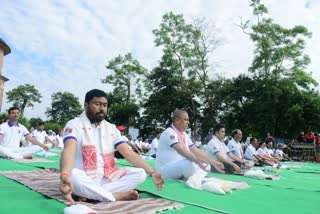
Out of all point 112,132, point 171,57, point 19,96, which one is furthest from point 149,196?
point 19,96

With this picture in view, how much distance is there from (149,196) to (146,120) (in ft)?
84.7

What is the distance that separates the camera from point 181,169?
14.9 feet

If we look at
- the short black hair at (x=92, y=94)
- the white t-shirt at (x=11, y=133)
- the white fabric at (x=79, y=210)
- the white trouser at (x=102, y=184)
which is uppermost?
the short black hair at (x=92, y=94)

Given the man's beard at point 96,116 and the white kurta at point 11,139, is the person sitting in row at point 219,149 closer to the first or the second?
the man's beard at point 96,116

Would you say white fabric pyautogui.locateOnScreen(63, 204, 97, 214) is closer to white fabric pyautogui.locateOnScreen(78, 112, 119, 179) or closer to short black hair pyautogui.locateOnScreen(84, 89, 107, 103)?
white fabric pyautogui.locateOnScreen(78, 112, 119, 179)

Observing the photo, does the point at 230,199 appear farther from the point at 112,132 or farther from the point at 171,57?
the point at 171,57

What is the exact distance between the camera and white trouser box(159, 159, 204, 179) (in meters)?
4.45

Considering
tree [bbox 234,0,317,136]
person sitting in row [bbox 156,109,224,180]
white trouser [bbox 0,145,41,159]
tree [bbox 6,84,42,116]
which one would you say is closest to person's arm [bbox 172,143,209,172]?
person sitting in row [bbox 156,109,224,180]

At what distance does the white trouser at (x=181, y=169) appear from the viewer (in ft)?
14.6

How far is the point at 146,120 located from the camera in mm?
29156

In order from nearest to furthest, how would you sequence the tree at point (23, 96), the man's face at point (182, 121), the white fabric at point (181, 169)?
the white fabric at point (181, 169), the man's face at point (182, 121), the tree at point (23, 96)

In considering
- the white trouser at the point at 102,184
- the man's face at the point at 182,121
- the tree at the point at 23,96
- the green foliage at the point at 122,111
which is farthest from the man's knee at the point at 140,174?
the tree at the point at 23,96

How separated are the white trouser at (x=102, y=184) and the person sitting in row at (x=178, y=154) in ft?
4.69

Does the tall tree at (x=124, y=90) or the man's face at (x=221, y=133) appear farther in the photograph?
the tall tree at (x=124, y=90)
